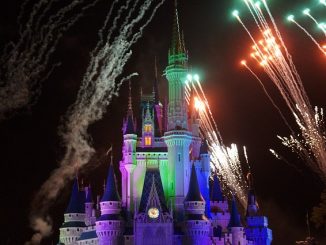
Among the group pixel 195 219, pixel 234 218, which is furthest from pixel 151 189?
pixel 234 218

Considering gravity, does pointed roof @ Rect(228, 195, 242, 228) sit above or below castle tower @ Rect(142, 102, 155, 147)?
below

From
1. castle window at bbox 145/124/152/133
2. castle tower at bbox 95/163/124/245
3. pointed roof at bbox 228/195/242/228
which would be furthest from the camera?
castle window at bbox 145/124/152/133

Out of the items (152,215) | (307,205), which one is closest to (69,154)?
(152,215)

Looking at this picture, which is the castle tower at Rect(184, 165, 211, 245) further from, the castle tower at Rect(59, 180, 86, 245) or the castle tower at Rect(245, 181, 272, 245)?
the castle tower at Rect(59, 180, 86, 245)

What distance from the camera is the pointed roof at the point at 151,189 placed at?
95.1 meters

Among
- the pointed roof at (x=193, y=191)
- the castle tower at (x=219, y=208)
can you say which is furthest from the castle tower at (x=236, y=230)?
the pointed roof at (x=193, y=191)

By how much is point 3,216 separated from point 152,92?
93.4ft

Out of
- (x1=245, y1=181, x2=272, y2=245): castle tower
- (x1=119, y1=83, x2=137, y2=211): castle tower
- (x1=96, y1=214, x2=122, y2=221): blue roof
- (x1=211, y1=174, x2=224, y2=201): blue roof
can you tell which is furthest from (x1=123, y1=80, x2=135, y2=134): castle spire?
(x1=245, y1=181, x2=272, y2=245): castle tower

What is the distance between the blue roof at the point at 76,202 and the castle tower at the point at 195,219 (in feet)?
56.6

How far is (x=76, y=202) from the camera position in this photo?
344ft

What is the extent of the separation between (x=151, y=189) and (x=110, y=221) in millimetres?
6754

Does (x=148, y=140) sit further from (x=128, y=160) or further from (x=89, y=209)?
(x=89, y=209)

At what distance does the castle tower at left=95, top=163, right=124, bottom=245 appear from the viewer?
3738 inches

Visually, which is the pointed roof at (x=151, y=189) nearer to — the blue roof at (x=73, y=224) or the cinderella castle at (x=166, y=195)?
the cinderella castle at (x=166, y=195)
